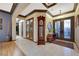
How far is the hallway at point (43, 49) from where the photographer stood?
8.90 ft

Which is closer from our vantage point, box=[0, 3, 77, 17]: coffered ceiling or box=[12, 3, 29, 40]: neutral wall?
box=[0, 3, 77, 17]: coffered ceiling

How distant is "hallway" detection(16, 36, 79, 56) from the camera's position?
2.71 metres

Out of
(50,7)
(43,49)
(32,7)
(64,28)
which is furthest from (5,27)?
(64,28)

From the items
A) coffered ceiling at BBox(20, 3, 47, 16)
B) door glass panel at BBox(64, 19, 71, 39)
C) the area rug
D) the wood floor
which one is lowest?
the wood floor

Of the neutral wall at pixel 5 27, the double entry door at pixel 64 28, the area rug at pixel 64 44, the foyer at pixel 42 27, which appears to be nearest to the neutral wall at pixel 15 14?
the foyer at pixel 42 27

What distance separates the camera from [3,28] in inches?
111

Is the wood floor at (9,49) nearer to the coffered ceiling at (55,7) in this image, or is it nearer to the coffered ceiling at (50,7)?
the coffered ceiling at (50,7)

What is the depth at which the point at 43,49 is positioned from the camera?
2.87 meters

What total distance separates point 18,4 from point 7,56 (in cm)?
108

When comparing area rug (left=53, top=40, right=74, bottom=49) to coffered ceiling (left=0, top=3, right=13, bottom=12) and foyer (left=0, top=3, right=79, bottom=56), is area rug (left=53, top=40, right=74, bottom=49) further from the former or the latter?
coffered ceiling (left=0, top=3, right=13, bottom=12)

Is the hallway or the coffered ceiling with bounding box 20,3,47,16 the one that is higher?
the coffered ceiling with bounding box 20,3,47,16

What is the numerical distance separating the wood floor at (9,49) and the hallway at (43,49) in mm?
111

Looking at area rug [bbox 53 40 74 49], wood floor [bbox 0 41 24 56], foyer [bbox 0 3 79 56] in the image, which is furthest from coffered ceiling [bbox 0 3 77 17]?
wood floor [bbox 0 41 24 56]

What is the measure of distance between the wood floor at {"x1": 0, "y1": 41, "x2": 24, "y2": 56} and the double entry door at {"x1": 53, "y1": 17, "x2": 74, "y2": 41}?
902 millimetres
